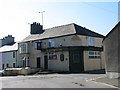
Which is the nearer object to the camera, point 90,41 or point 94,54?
point 94,54

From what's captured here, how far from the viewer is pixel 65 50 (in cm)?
3512

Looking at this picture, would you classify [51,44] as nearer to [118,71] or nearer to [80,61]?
[80,61]

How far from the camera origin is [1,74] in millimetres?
35875

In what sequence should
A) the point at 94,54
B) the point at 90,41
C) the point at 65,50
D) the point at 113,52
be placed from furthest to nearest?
the point at 90,41
the point at 94,54
the point at 65,50
the point at 113,52

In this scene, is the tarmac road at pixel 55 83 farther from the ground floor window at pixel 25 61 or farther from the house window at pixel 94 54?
the ground floor window at pixel 25 61

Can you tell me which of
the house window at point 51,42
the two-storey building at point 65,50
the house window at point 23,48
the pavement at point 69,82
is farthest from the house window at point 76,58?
the pavement at point 69,82

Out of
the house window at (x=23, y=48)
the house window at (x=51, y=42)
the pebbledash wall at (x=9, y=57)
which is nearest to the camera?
the house window at (x=51, y=42)

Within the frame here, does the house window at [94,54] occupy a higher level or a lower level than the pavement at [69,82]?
higher

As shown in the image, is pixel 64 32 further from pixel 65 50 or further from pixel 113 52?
pixel 113 52

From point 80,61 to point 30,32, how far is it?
1612 cm

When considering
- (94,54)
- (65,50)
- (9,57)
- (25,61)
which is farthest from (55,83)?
(9,57)

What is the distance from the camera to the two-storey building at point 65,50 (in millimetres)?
34750

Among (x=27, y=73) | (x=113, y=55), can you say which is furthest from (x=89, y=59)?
(x=113, y=55)

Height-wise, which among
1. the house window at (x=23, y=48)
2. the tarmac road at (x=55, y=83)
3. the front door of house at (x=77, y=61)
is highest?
the house window at (x=23, y=48)
